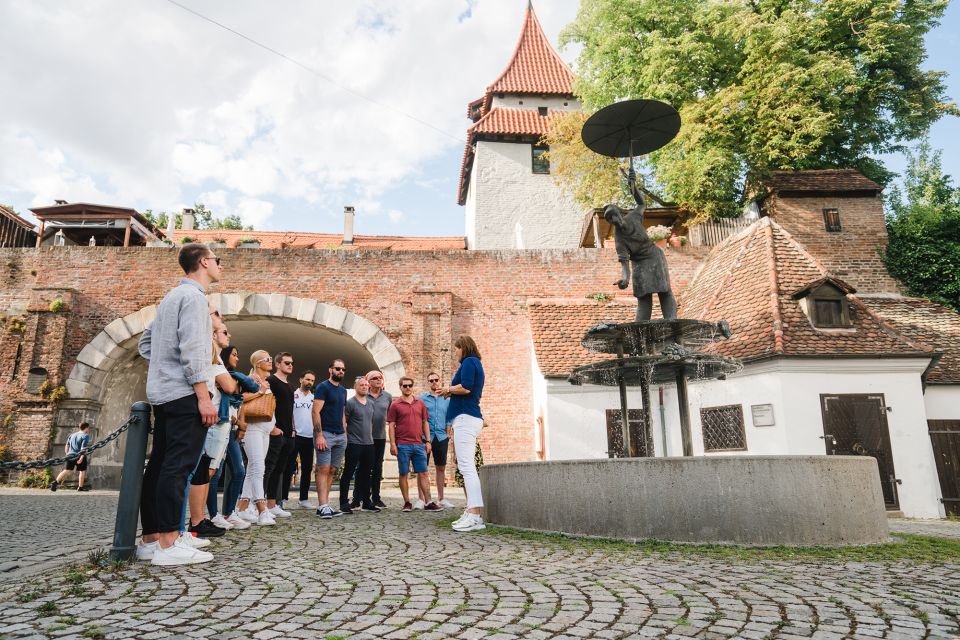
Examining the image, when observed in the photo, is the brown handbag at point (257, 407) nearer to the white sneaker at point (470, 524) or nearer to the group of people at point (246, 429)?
the group of people at point (246, 429)

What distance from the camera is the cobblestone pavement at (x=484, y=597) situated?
9.16 feet

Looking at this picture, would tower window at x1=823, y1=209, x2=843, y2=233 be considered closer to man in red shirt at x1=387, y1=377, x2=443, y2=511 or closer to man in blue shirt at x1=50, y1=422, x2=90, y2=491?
man in red shirt at x1=387, y1=377, x2=443, y2=511

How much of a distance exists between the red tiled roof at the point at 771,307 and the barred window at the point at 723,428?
3.77ft

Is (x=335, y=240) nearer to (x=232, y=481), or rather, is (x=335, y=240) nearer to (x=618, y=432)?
(x=618, y=432)

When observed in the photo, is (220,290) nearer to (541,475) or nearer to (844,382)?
(541,475)

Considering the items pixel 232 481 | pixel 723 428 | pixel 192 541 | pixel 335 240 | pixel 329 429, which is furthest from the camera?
pixel 335 240

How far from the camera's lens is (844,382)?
11.8 meters

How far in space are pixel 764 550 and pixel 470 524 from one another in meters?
2.64

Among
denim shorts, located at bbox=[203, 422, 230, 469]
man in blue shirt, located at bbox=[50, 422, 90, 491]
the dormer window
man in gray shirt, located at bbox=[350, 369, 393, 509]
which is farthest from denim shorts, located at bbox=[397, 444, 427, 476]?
man in blue shirt, located at bbox=[50, 422, 90, 491]

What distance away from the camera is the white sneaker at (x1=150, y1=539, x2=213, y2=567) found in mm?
4098

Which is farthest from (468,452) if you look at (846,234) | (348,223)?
(348,223)

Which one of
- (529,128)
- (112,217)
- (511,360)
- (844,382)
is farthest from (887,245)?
(112,217)

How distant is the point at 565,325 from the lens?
606 inches

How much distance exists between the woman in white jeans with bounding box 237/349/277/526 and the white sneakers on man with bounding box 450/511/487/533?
6.52 feet
